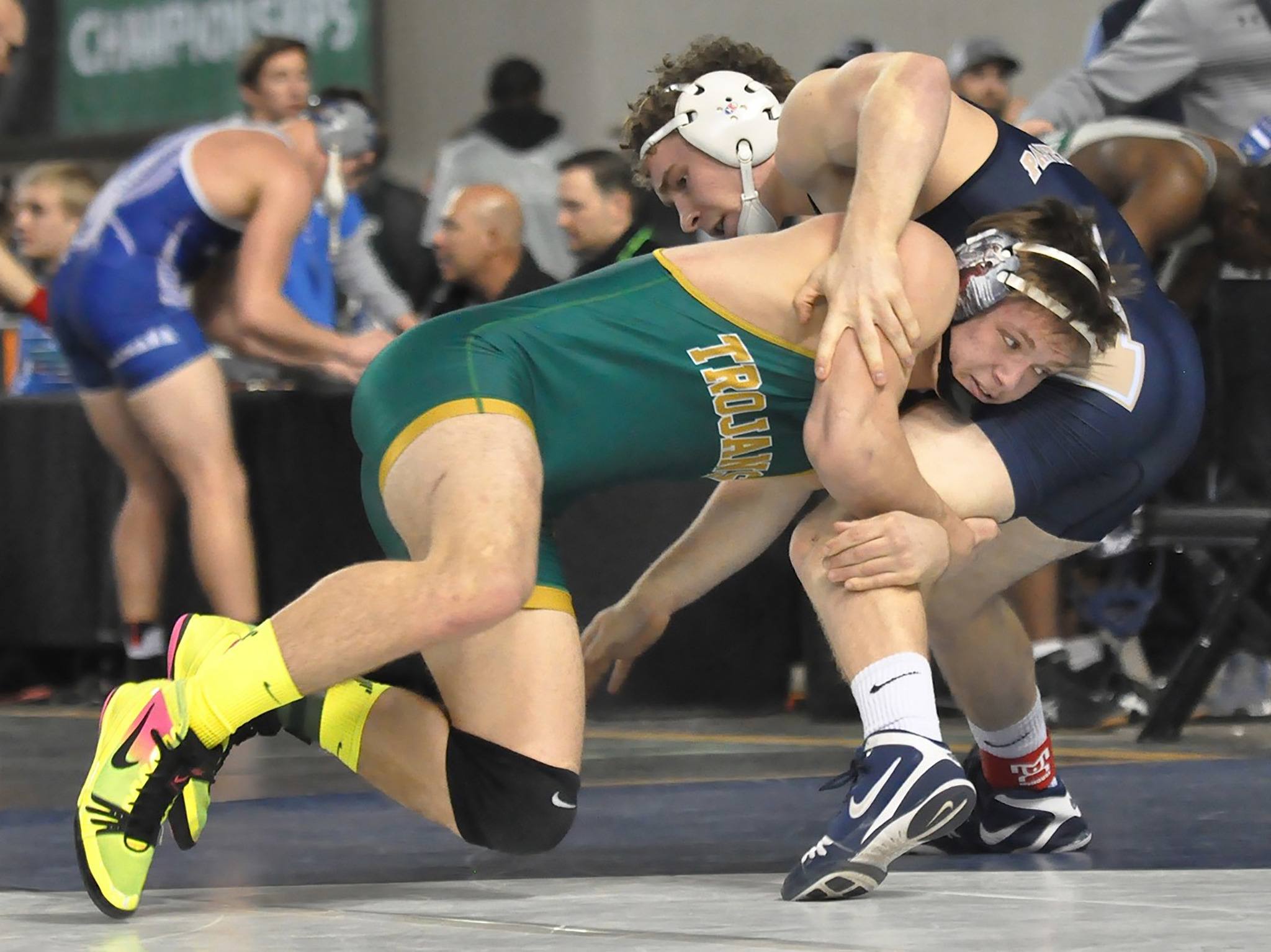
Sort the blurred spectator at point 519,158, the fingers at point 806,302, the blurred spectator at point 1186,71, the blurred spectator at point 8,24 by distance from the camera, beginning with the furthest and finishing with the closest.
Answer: the blurred spectator at point 519,158 < the blurred spectator at point 1186,71 < the blurred spectator at point 8,24 < the fingers at point 806,302

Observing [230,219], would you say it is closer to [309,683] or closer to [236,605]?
[236,605]

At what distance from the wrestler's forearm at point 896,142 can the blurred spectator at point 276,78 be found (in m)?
3.54

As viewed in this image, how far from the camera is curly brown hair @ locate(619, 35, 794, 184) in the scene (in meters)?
3.40

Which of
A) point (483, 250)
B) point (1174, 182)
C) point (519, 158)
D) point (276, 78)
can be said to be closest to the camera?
point (1174, 182)

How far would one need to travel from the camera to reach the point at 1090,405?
9.96 feet

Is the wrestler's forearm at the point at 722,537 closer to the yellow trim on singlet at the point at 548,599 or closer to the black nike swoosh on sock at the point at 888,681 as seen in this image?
the yellow trim on singlet at the point at 548,599

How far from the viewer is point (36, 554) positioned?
6254 mm

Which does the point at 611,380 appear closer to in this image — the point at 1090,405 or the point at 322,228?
the point at 1090,405

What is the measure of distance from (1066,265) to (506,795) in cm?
98

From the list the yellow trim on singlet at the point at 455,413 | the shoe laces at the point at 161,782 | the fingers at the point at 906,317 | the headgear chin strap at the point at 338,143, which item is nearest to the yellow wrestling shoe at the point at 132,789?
the shoe laces at the point at 161,782

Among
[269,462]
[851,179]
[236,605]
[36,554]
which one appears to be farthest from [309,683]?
[36,554]

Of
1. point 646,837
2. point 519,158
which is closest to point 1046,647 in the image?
point 646,837

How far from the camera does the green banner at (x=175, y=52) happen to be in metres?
11.4

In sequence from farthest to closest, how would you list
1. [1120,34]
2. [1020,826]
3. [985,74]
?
[985,74]
[1120,34]
[1020,826]
